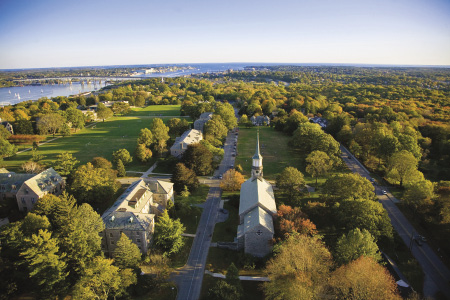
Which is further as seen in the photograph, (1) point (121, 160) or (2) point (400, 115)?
(2) point (400, 115)

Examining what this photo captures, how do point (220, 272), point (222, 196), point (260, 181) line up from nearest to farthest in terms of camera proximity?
point (220, 272) < point (260, 181) < point (222, 196)

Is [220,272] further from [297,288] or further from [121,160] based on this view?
[121,160]

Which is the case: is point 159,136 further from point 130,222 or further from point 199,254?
A: point 199,254

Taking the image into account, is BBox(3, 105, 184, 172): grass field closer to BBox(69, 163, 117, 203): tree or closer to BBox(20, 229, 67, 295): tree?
BBox(69, 163, 117, 203): tree

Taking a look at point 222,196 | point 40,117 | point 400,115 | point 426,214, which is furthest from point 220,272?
point 40,117

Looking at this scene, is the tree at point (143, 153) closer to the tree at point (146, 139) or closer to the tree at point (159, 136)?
the tree at point (159, 136)

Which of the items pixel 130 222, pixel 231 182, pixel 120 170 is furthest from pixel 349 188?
pixel 120 170
